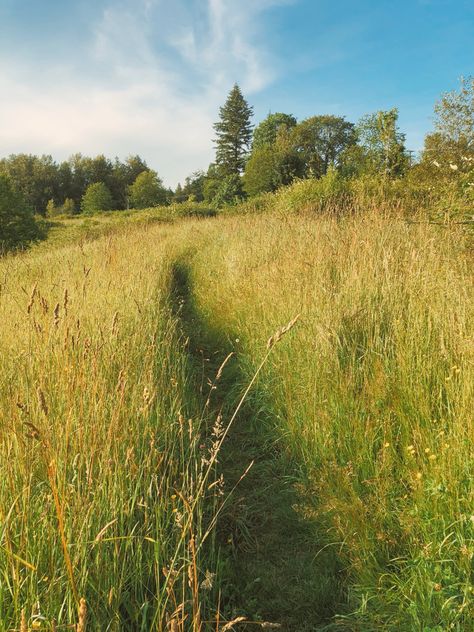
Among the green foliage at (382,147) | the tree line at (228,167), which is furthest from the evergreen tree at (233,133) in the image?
the green foliage at (382,147)

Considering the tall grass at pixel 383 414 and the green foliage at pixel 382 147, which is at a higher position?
the green foliage at pixel 382 147

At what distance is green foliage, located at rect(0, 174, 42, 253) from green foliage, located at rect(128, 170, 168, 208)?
35103 mm

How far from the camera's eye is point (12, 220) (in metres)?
13.6

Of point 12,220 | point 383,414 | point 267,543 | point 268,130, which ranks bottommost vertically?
point 267,543

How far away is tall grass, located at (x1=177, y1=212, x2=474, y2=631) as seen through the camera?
1710 mm

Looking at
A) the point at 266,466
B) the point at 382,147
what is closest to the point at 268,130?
the point at 382,147

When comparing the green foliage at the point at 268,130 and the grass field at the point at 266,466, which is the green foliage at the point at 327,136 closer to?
the green foliage at the point at 268,130

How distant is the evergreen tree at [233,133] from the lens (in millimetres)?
49531

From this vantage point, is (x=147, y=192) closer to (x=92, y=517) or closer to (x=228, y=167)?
(x=228, y=167)

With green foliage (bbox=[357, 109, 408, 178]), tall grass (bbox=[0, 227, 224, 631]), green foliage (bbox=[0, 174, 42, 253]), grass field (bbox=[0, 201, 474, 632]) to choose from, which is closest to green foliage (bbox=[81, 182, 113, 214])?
green foliage (bbox=[357, 109, 408, 178])

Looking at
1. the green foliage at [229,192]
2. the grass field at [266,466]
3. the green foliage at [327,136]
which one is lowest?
the grass field at [266,466]

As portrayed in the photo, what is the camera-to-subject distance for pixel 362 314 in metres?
3.29

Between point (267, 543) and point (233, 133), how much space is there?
53.2 meters

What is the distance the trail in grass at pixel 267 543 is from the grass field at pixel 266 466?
0.04 feet
